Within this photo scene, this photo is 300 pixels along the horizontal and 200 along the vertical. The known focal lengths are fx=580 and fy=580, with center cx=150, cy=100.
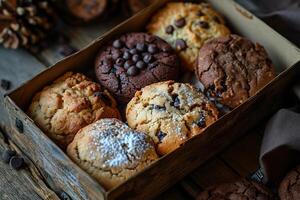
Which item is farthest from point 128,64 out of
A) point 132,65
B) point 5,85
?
point 5,85

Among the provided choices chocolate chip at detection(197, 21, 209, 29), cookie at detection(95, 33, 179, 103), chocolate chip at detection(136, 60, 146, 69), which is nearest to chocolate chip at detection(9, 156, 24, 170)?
cookie at detection(95, 33, 179, 103)

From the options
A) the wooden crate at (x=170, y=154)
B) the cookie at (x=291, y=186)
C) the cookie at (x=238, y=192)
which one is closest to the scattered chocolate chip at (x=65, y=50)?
the wooden crate at (x=170, y=154)

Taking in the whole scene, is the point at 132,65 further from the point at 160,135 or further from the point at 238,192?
the point at 238,192

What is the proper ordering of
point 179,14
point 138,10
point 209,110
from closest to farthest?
1. point 209,110
2. point 179,14
3. point 138,10

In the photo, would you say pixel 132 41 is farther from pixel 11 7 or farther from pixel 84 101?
pixel 11 7

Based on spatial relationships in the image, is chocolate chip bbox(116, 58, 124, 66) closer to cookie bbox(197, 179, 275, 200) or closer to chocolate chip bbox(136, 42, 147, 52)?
chocolate chip bbox(136, 42, 147, 52)

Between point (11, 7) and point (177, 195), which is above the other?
point (11, 7)

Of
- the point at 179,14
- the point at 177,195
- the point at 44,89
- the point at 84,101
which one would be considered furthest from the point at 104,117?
the point at 179,14
